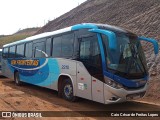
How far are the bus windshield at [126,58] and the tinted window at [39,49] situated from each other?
500 cm

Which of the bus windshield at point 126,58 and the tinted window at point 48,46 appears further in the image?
the tinted window at point 48,46

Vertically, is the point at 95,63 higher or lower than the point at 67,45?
lower

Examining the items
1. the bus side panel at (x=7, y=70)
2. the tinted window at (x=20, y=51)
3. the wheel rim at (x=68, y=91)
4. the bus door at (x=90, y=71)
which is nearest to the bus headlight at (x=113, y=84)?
the bus door at (x=90, y=71)

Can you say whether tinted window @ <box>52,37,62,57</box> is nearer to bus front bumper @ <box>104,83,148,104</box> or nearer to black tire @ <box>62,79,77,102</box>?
black tire @ <box>62,79,77,102</box>

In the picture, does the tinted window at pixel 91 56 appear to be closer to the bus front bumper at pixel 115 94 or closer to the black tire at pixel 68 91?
the bus front bumper at pixel 115 94

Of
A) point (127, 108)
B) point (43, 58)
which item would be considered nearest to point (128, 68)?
point (127, 108)

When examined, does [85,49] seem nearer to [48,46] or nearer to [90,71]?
[90,71]

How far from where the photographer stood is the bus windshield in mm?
8219

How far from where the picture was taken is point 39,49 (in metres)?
13.2

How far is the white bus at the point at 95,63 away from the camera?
8148 millimetres

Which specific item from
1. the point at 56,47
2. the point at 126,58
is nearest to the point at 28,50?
the point at 56,47

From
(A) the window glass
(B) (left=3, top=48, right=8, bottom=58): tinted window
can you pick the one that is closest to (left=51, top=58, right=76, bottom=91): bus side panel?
(A) the window glass

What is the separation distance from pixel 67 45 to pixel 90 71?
217 centimetres

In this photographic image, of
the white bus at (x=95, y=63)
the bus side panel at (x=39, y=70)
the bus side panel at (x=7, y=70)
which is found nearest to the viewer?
the white bus at (x=95, y=63)
